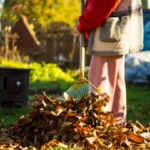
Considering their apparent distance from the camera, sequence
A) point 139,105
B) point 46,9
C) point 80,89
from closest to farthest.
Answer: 1. point 80,89
2. point 139,105
3. point 46,9

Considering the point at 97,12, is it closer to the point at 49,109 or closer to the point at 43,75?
the point at 49,109

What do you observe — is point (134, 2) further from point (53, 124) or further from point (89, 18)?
point (53, 124)

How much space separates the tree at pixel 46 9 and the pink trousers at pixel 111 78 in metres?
11.8

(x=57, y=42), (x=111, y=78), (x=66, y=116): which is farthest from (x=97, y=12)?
(x=57, y=42)

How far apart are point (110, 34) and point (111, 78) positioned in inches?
18.8

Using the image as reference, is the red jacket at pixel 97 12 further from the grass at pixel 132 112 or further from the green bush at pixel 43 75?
the green bush at pixel 43 75

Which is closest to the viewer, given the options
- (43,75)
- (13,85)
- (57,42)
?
(13,85)

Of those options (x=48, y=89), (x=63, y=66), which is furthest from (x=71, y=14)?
(x=48, y=89)

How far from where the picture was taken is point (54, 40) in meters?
10.9

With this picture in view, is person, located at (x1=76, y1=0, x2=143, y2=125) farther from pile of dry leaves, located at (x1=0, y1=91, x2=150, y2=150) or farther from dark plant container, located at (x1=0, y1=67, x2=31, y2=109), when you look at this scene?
dark plant container, located at (x1=0, y1=67, x2=31, y2=109)

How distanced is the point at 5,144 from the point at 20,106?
5.25 feet

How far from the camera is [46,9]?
13.4 m

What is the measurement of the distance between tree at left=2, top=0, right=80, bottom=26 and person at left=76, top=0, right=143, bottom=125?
1178 centimetres

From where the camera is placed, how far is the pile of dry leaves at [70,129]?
1.79m
